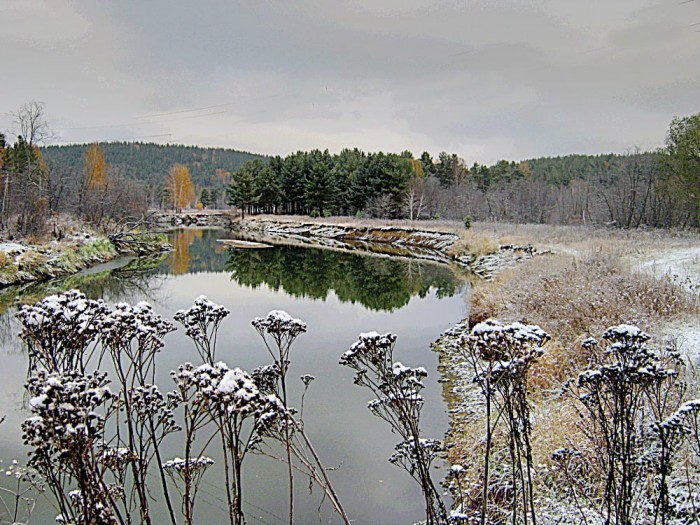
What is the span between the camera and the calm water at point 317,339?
5.79m

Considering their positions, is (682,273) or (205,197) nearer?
(682,273)

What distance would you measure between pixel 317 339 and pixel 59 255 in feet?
53.1

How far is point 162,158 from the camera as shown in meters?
151

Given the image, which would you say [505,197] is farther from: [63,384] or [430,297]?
[63,384]

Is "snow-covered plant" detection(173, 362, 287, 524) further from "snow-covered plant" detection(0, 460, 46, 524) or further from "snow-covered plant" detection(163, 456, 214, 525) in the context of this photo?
"snow-covered plant" detection(0, 460, 46, 524)

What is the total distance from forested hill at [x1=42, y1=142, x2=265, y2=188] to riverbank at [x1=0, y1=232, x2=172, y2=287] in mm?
96571

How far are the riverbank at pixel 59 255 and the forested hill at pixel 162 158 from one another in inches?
3802

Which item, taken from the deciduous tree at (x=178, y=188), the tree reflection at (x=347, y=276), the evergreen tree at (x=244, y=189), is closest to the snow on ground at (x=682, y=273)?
the tree reflection at (x=347, y=276)

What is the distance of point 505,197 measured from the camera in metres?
54.0

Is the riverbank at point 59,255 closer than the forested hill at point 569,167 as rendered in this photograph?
Yes

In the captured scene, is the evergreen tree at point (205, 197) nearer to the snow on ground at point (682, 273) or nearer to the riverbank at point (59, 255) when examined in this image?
the riverbank at point (59, 255)

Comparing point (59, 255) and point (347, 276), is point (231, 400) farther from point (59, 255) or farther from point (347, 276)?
point (59, 255)

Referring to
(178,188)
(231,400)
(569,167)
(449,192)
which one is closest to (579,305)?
(231,400)

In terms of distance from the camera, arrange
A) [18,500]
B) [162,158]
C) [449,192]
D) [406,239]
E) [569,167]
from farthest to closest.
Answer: [162,158], [569,167], [449,192], [406,239], [18,500]
